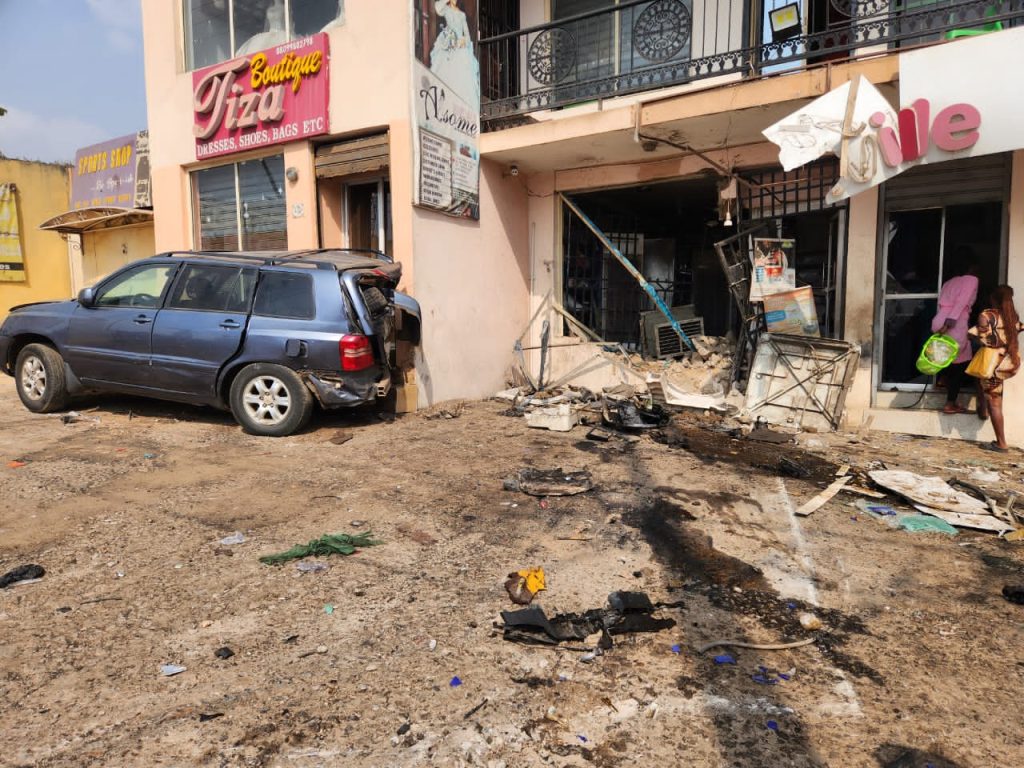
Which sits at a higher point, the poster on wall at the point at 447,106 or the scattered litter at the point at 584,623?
the poster on wall at the point at 447,106

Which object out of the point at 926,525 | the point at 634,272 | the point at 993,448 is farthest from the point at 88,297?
the point at 993,448

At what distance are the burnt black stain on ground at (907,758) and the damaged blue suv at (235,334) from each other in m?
4.91

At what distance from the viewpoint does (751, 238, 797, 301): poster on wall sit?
24.6 ft

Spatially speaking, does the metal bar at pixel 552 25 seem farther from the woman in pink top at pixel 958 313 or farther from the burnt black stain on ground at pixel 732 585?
the burnt black stain on ground at pixel 732 585

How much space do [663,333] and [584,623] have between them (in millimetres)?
6835

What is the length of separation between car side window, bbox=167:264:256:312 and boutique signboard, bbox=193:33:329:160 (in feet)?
9.25

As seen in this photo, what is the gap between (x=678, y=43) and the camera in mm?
7918

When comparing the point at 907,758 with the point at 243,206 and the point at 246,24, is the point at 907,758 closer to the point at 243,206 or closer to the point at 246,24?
the point at 243,206

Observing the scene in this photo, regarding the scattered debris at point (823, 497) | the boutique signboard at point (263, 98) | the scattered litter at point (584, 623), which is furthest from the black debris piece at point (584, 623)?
the boutique signboard at point (263, 98)

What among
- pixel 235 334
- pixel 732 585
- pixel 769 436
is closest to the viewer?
pixel 732 585

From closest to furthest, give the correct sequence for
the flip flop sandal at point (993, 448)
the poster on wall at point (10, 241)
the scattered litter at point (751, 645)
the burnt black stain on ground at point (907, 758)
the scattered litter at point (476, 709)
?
the burnt black stain on ground at point (907, 758) < the scattered litter at point (476, 709) < the scattered litter at point (751, 645) < the flip flop sandal at point (993, 448) < the poster on wall at point (10, 241)

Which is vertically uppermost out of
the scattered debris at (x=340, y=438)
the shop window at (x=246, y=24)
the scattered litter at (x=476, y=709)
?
the shop window at (x=246, y=24)

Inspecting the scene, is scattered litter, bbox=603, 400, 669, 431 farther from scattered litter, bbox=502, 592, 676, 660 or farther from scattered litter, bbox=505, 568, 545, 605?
scattered litter, bbox=502, 592, 676, 660

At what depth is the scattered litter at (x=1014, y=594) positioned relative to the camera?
306 cm
